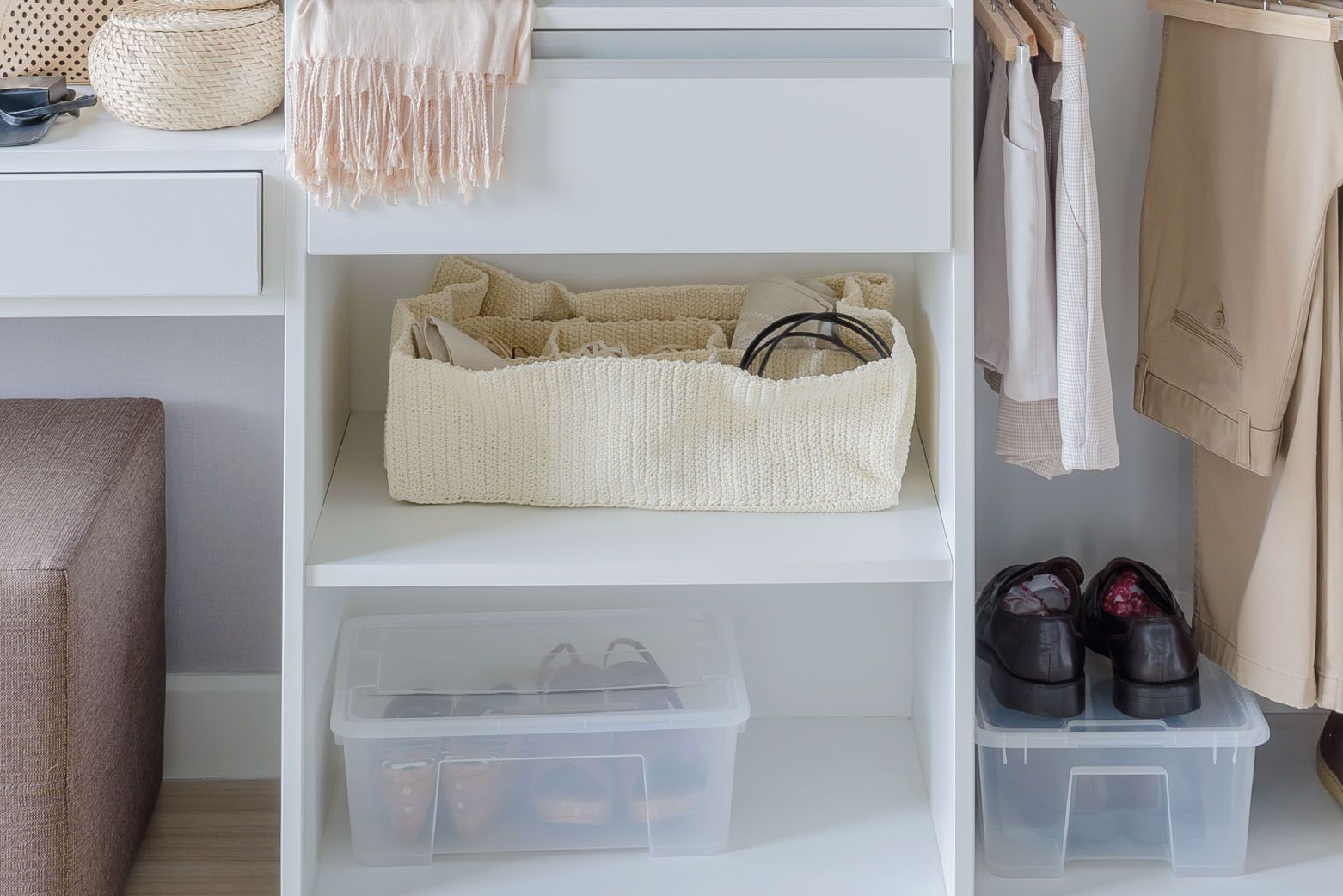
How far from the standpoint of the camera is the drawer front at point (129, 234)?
127 centimetres

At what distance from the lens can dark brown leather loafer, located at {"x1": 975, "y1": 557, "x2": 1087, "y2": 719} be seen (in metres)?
1.54

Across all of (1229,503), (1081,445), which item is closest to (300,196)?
(1081,445)

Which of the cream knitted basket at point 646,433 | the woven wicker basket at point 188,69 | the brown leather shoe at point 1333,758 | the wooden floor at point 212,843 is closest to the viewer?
the woven wicker basket at point 188,69

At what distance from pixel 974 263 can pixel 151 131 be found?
0.88 meters

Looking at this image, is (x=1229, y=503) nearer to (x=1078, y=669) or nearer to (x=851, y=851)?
(x=1078, y=669)

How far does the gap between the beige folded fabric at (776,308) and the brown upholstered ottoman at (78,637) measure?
0.74m

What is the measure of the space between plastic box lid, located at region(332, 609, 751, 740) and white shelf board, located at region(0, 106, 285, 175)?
0.62 metres

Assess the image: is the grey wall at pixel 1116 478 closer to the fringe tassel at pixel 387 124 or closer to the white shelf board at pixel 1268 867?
the white shelf board at pixel 1268 867

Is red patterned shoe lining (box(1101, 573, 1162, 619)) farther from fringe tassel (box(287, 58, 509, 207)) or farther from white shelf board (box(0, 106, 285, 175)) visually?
white shelf board (box(0, 106, 285, 175))

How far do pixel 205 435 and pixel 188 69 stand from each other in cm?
58

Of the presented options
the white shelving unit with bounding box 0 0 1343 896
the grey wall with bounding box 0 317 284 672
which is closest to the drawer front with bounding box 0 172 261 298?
the white shelving unit with bounding box 0 0 1343 896

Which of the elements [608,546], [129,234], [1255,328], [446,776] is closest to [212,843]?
[446,776]

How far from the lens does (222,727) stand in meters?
1.85

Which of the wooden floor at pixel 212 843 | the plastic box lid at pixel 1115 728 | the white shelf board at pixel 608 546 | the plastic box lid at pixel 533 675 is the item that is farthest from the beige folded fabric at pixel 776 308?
the wooden floor at pixel 212 843
